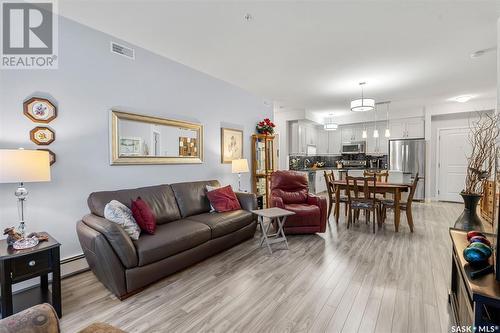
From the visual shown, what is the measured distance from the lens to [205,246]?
277 cm

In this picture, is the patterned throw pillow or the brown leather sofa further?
the patterned throw pillow

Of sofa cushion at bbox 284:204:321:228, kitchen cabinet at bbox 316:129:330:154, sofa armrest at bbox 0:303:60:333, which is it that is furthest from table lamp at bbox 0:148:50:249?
kitchen cabinet at bbox 316:129:330:154

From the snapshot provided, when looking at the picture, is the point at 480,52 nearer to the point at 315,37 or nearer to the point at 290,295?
the point at 315,37

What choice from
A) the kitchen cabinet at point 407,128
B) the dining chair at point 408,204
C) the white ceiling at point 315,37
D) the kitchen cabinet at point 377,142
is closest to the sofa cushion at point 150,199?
the white ceiling at point 315,37

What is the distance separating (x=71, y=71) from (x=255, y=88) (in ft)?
10.5

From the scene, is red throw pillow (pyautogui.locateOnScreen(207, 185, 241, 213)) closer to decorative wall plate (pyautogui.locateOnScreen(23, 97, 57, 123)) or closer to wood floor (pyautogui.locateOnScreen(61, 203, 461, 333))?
wood floor (pyautogui.locateOnScreen(61, 203, 461, 333))

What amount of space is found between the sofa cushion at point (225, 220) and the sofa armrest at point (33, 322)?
184 centimetres

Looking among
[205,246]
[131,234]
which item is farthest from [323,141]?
[131,234]

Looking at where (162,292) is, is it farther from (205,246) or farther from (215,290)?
(205,246)

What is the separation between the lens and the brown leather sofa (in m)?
2.08

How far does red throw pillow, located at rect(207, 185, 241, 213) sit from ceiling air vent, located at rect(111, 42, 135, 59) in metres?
2.11

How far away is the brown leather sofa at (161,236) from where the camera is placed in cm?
208

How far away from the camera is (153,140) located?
3.35 m

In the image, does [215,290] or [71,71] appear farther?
[71,71]
